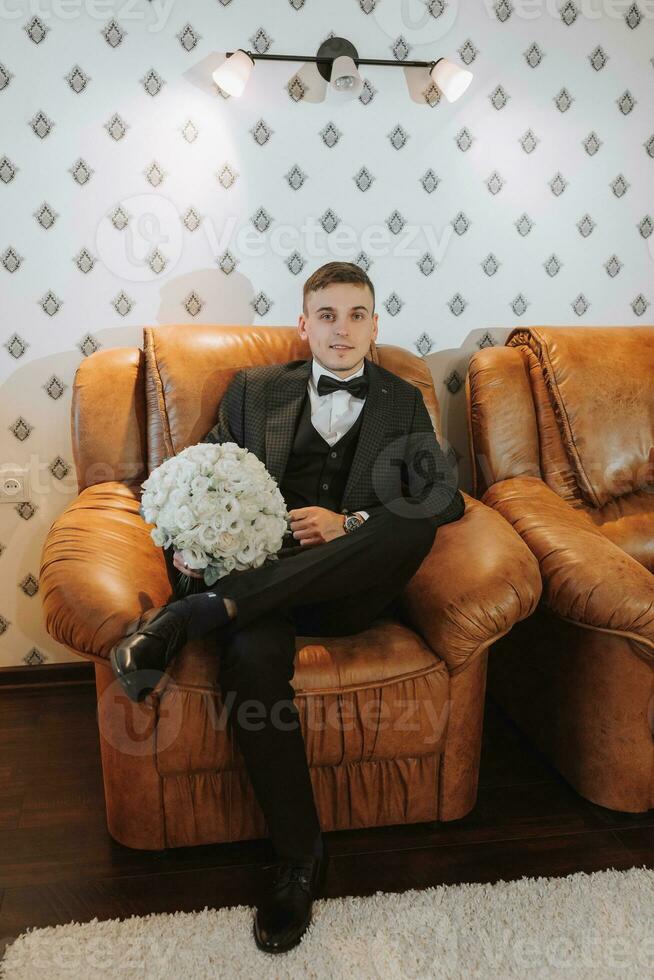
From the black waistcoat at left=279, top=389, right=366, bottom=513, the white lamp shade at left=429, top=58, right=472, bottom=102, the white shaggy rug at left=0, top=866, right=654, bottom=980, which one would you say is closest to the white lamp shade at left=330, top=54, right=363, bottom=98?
the white lamp shade at left=429, top=58, right=472, bottom=102

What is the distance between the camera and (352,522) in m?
1.96

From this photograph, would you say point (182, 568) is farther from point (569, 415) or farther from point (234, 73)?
point (234, 73)

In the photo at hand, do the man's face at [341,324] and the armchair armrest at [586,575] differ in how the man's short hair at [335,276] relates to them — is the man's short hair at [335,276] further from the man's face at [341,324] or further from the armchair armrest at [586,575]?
the armchair armrest at [586,575]

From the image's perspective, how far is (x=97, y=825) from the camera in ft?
6.18

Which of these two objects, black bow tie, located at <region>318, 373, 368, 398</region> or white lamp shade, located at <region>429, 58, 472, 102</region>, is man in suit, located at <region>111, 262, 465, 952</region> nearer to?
black bow tie, located at <region>318, 373, 368, 398</region>

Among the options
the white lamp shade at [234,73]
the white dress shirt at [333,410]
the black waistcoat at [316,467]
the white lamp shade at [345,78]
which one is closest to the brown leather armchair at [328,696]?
the black waistcoat at [316,467]

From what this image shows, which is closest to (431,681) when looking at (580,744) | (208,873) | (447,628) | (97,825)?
(447,628)

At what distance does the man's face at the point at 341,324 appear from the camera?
2098mm

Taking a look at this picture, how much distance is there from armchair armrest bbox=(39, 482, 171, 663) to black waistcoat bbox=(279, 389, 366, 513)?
1.33ft

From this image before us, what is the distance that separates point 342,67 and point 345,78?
0.14 feet

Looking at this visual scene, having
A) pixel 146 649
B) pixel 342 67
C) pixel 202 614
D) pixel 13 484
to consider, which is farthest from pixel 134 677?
pixel 342 67

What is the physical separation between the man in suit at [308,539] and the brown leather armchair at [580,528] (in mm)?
320

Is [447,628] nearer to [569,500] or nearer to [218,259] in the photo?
[569,500]

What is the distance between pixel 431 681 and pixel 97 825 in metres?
0.89
